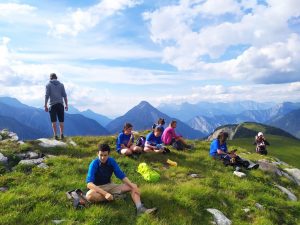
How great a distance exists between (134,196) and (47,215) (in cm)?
347

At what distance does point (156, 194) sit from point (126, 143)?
7.71 metres

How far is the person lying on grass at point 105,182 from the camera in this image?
13.3 meters

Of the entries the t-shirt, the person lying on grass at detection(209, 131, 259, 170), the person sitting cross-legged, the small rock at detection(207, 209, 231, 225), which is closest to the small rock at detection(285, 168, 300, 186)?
the person lying on grass at detection(209, 131, 259, 170)

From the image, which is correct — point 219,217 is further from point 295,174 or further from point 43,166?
point 295,174

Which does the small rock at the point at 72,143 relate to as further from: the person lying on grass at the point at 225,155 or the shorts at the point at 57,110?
the person lying on grass at the point at 225,155

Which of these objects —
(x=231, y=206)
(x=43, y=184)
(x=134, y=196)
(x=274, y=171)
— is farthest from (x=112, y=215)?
(x=274, y=171)

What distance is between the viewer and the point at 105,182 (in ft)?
47.4

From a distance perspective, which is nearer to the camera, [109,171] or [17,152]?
[109,171]

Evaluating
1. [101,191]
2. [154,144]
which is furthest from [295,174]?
[101,191]

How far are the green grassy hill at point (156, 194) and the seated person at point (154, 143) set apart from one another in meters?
0.51

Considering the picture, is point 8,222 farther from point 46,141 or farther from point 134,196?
point 46,141

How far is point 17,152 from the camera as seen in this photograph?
66.4 feet

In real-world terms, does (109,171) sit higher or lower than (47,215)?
higher

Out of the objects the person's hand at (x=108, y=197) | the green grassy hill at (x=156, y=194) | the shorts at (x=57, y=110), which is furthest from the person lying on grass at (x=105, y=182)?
the shorts at (x=57, y=110)
